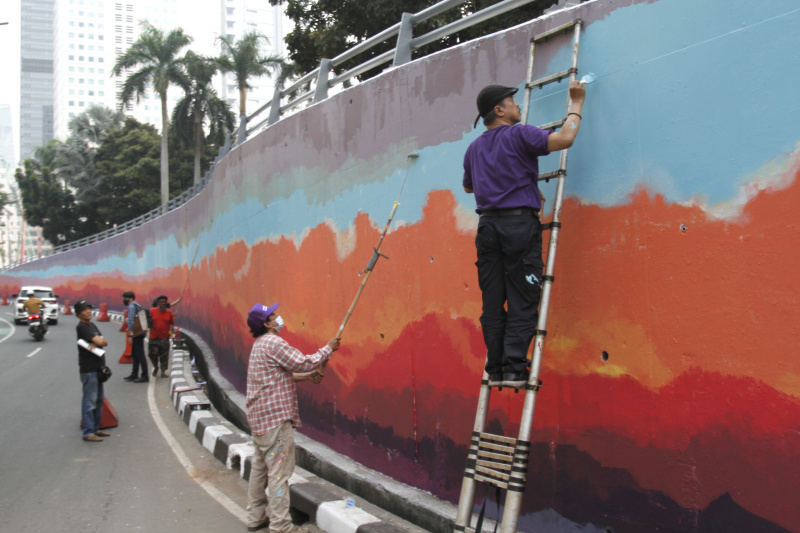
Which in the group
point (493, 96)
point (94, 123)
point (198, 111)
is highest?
point (94, 123)

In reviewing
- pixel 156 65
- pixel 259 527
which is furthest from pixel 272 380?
pixel 156 65

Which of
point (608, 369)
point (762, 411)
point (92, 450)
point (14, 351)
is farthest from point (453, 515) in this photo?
point (14, 351)

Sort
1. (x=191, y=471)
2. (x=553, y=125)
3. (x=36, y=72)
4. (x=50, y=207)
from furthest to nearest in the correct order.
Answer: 1. (x=36, y=72)
2. (x=50, y=207)
3. (x=191, y=471)
4. (x=553, y=125)

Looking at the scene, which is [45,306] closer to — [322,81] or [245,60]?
[245,60]

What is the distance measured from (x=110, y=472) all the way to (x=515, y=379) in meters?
5.78

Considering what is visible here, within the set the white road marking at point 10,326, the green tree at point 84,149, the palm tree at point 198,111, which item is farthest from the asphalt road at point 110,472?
the green tree at point 84,149

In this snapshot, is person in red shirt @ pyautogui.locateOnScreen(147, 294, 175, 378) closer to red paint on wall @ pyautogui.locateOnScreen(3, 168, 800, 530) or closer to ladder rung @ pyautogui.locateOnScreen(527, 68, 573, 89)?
red paint on wall @ pyautogui.locateOnScreen(3, 168, 800, 530)

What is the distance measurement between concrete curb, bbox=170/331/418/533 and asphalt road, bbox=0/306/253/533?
16 cm

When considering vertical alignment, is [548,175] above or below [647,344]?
above

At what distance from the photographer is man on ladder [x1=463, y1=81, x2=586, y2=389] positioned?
3527 mm

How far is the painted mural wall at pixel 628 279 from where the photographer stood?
314 cm

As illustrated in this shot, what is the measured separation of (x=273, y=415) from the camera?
5312 millimetres

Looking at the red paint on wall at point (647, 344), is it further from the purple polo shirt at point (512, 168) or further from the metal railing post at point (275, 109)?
the metal railing post at point (275, 109)

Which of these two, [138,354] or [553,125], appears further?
[138,354]
